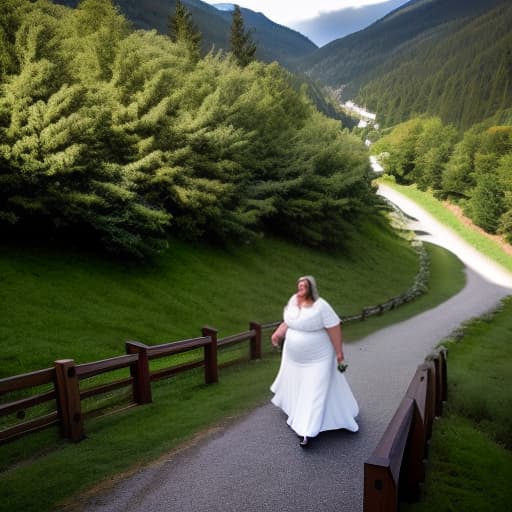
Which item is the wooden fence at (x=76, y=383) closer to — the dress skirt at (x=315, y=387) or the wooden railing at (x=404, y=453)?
the dress skirt at (x=315, y=387)

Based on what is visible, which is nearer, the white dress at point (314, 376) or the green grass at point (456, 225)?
the white dress at point (314, 376)

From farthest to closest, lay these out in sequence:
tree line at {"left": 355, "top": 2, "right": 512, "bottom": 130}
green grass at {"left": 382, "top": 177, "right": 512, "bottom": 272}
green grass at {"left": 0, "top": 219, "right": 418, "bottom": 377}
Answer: tree line at {"left": 355, "top": 2, "right": 512, "bottom": 130} < green grass at {"left": 382, "top": 177, "right": 512, "bottom": 272} < green grass at {"left": 0, "top": 219, "right": 418, "bottom": 377}

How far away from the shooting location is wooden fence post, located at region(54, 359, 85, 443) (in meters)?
6.01

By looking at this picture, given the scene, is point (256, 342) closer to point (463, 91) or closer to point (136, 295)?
point (136, 295)

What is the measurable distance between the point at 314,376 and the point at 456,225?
5930cm

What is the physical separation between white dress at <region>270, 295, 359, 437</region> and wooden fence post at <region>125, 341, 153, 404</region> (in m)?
2.47

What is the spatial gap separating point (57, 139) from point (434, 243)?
46.1 meters

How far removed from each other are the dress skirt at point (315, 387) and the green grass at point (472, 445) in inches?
52.4

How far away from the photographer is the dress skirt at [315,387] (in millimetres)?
6180

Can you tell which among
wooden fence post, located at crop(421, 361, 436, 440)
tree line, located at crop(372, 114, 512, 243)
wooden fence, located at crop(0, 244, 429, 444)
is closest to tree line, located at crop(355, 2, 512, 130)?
tree line, located at crop(372, 114, 512, 243)

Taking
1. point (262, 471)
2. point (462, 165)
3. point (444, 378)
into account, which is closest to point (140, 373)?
point (262, 471)

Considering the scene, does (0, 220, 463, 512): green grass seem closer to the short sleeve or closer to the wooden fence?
the wooden fence

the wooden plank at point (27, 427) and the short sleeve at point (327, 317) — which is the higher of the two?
the short sleeve at point (327, 317)

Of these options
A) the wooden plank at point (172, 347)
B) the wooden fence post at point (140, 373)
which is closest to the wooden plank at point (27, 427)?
the wooden fence post at point (140, 373)
